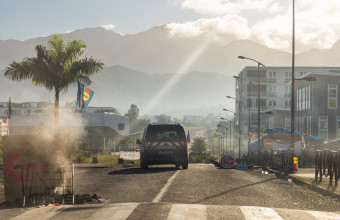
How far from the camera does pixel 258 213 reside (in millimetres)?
9258

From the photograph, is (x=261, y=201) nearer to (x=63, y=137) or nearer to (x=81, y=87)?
(x=63, y=137)

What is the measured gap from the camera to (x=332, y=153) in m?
17.3

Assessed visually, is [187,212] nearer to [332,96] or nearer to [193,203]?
[193,203]

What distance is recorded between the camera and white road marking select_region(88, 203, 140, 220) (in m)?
8.51

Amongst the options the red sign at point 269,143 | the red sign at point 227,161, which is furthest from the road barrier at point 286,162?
the red sign at point 269,143

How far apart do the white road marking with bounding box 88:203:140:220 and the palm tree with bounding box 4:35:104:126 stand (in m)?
29.1

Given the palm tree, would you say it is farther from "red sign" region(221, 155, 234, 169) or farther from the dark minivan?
the dark minivan

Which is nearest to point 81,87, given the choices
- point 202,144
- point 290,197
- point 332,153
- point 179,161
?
point 179,161

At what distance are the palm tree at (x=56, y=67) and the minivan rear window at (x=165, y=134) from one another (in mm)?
14765

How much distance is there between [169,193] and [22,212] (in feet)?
14.4

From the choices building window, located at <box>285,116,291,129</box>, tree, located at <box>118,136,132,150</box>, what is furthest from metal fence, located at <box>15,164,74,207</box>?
tree, located at <box>118,136,132,150</box>

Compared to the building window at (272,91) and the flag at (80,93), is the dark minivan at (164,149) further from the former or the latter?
the building window at (272,91)

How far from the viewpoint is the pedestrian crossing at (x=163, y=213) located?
8.60 m

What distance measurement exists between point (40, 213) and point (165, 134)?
52.8ft
